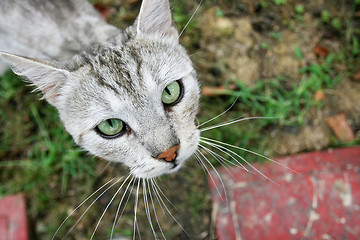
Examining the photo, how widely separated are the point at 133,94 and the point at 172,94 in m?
0.27

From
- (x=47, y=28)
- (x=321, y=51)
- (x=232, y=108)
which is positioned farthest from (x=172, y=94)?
(x=321, y=51)

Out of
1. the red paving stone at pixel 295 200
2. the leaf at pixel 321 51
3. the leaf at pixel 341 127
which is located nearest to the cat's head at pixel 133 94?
the red paving stone at pixel 295 200

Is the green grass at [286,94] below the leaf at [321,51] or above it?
below

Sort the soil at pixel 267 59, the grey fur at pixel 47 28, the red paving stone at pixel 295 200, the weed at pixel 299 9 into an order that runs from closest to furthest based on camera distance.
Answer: the red paving stone at pixel 295 200, the grey fur at pixel 47 28, the soil at pixel 267 59, the weed at pixel 299 9

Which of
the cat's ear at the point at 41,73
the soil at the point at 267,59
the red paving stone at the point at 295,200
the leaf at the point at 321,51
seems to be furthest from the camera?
the leaf at the point at 321,51

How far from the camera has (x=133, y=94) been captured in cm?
191

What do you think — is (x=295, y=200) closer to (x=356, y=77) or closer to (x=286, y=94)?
(x=286, y=94)

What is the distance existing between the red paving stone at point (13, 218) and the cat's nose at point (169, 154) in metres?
1.62

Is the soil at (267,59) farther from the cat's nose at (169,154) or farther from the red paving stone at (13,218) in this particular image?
the cat's nose at (169,154)

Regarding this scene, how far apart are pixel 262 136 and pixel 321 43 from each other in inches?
45.0

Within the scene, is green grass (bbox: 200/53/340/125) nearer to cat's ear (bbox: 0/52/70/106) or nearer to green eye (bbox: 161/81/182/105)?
green eye (bbox: 161/81/182/105)

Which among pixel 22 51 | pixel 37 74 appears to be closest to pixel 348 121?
pixel 37 74

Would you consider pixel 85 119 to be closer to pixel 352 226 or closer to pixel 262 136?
pixel 262 136

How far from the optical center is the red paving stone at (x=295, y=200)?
8.45 ft
